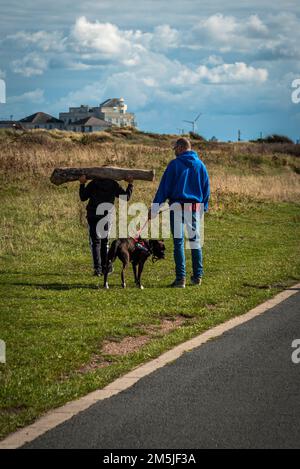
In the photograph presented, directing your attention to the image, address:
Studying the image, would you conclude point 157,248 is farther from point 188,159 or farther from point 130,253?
point 188,159

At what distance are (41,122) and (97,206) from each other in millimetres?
143103

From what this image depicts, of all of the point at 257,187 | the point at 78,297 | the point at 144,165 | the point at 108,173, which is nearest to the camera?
the point at 78,297

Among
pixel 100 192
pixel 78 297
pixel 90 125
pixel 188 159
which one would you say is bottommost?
pixel 78 297

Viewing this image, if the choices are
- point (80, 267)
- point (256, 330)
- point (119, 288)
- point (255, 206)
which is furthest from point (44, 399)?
point (255, 206)

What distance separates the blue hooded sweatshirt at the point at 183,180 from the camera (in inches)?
551

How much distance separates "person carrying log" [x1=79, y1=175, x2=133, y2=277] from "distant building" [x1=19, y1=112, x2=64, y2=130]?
141m

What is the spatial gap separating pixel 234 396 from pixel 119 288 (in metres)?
6.68

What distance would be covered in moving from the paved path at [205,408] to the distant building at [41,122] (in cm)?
14762

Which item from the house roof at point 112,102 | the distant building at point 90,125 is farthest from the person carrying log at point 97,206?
the house roof at point 112,102

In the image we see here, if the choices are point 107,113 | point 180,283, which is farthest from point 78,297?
point 107,113

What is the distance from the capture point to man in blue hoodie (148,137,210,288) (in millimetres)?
13992

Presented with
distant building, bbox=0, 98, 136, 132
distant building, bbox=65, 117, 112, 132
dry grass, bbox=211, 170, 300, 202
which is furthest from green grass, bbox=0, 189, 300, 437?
distant building, bbox=0, 98, 136, 132

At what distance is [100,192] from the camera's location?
50.0 feet

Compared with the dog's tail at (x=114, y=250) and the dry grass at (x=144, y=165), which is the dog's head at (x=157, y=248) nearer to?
the dog's tail at (x=114, y=250)
